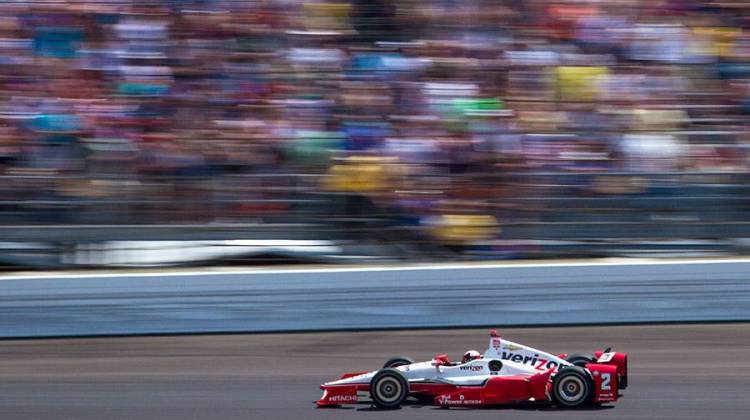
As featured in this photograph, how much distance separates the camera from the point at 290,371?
566cm

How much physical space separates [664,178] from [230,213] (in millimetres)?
2890

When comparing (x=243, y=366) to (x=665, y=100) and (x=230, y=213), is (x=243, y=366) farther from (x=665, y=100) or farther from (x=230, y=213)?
(x=665, y=100)

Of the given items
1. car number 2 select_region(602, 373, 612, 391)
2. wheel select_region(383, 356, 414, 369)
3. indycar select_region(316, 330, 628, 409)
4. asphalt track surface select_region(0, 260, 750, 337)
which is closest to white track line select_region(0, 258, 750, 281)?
asphalt track surface select_region(0, 260, 750, 337)

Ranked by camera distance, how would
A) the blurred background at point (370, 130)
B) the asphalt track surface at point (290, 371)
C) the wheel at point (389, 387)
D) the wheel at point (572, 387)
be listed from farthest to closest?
the blurred background at point (370, 130)
the asphalt track surface at point (290, 371)
the wheel at point (389, 387)
the wheel at point (572, 387)

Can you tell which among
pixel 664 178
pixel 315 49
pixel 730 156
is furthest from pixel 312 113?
pixel 730 156

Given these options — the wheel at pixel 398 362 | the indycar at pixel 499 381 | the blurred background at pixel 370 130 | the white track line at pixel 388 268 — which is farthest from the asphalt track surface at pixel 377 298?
the indycar at pixel 499 381

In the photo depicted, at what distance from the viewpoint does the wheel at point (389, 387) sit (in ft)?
14.6

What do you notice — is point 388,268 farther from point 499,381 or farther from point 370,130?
point 499,381

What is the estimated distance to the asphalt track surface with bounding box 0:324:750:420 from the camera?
4684mm

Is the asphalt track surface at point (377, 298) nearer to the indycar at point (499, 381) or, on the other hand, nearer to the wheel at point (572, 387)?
the indycar at point (499, 381)

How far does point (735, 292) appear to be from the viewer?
6.54 metres

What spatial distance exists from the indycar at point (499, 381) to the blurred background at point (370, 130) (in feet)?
6.98

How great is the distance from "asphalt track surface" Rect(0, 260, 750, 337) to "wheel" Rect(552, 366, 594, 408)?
2.14 meters

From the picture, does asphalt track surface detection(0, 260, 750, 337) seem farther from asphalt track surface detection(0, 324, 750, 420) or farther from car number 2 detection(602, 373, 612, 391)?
car number 2 detection(602, 373, 612, 391)
